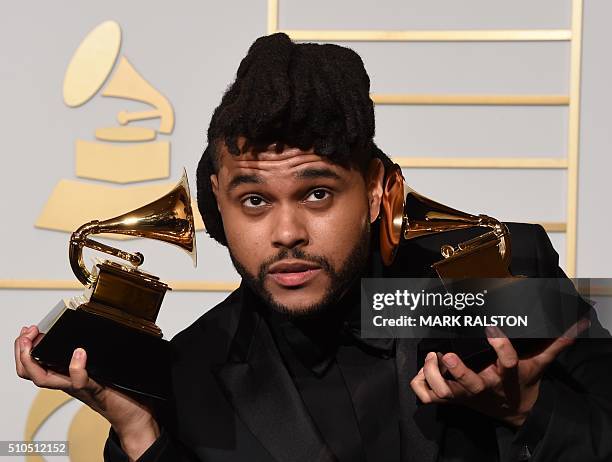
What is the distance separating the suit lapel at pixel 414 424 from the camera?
1807 millimetres

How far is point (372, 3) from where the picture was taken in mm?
3168

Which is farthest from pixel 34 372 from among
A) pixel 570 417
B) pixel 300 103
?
pixel 570 417

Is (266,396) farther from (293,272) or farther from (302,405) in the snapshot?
(293,272)

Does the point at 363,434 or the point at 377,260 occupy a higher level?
the point at 377,260

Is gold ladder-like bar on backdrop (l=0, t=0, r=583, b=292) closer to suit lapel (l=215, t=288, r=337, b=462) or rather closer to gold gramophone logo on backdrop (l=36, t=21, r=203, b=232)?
gold gramophone logo on backdrop (l=36, t=21, r=203, b=232)

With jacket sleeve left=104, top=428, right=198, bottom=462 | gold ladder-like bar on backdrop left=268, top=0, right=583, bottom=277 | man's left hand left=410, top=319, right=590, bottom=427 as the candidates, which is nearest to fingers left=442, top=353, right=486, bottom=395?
man's left hand left=410, top=319, right=590, bottom=427

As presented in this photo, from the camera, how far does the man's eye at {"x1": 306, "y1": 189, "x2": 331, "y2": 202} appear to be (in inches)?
71.2

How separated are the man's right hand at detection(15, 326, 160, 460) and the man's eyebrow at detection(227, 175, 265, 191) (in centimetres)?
39

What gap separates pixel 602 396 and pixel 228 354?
711 millimetres

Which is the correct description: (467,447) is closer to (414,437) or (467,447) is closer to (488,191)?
(414,437)

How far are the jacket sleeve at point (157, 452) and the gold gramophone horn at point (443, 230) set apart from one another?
1.67 feet

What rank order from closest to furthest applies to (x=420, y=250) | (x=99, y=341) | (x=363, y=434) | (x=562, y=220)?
(x=99, y=341)
(x=363, y=434)
(x=420, y=250)
(x=562, y=220)

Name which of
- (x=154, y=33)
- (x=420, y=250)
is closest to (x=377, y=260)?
(x=420, y=250)

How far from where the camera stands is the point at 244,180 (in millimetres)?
1800
